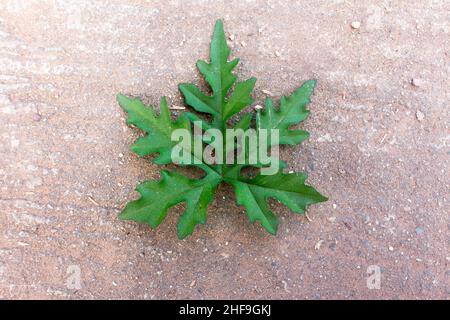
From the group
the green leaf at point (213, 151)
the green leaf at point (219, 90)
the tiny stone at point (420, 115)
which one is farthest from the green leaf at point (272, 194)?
the tiny stone at point (420, 115)

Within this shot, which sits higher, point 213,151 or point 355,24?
point 355,24

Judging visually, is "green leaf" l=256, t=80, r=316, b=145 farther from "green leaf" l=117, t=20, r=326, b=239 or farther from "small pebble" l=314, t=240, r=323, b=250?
"small pebble" l=314, t=240, r=323, b=250

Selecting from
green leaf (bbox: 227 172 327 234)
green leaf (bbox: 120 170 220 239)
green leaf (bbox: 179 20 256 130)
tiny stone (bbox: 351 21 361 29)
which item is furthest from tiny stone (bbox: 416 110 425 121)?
green leaf (bbox: 120 170 220 239)

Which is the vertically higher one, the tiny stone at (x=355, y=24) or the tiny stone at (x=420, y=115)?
Result: the tiny stone at (x=355, y=24)

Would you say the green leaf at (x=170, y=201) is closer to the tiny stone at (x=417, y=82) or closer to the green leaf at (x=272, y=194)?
the green leaf at (x=272, y=194)

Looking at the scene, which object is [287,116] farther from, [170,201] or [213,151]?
[170,201]

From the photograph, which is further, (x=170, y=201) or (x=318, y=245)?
(x=318, y=245)

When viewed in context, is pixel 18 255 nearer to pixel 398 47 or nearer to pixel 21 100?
pixel 21 100

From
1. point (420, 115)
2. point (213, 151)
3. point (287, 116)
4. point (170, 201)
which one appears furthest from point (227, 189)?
point (420, 115)
